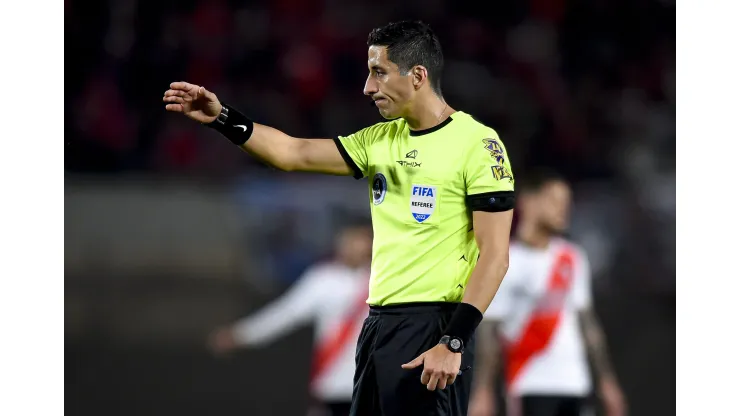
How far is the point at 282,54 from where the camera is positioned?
10.4 metres

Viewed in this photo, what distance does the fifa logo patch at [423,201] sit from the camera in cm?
332

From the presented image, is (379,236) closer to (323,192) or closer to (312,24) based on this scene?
(323,192)

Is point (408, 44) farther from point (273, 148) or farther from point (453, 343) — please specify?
point (453, 343)

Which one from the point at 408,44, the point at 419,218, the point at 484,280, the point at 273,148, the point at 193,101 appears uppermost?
the point at 408,44

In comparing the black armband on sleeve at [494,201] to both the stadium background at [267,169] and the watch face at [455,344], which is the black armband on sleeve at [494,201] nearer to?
the watch face at [455,344]

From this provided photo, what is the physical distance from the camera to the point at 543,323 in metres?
5.71

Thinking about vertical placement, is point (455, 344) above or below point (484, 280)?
below

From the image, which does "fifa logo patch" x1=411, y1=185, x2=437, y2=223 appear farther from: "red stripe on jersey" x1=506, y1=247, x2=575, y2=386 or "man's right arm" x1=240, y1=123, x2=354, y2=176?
"red stripe on jersey" x1=506, y1=247, x2=575, y2=386

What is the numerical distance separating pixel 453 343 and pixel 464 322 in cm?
7

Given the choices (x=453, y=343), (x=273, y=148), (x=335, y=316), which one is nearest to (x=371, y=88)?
(x=273, y=148)

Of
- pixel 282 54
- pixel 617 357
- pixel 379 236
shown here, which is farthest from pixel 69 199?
pixel 379 236

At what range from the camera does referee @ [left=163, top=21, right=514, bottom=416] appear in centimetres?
325

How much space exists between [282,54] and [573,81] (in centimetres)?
298

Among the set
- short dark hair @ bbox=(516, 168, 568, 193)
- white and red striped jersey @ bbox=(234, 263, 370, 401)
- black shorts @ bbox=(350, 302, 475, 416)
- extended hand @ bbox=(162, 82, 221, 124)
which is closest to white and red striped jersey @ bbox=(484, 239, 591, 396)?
short dark hair @ bbox=(516, 168, 568, 193)
